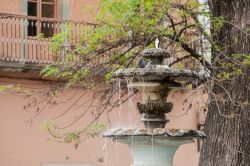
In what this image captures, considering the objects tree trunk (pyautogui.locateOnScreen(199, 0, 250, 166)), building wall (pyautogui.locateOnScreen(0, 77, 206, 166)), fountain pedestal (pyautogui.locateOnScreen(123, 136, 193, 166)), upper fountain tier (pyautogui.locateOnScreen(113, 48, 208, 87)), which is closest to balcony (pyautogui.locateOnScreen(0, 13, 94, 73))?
building wall (pyautogui.locateOnScreen(0, 77, 206, 166))

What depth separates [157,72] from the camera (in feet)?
30.9

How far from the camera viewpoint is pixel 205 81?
42.2ft

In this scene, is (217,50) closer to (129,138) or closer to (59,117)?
(129,138)

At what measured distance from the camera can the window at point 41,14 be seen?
735 inches

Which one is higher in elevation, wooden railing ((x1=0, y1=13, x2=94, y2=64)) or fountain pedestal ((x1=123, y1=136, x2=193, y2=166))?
wooden railing ((x1=0, y1=13, x2=94, y2=64))

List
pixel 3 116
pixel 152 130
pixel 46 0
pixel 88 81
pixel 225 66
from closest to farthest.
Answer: pixel 152 130
pixel 225 66
pixel 88 81
pixel 3 116
pixel 46 0

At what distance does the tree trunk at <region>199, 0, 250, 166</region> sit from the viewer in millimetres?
12383

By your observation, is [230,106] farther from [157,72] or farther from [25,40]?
[25,40]

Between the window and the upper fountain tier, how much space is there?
9.06m

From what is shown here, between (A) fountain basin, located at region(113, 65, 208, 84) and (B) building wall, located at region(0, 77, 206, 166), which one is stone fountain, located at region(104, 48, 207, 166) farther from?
(B) building wall, located at region(0, 77, 206, 166)

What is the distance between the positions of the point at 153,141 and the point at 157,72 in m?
0.75

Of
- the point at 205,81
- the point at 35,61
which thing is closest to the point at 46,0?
the point at 35,61

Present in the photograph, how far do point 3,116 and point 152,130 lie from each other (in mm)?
9024

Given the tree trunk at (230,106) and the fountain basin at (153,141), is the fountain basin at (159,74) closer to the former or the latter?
the fountain basin at (153,141)
